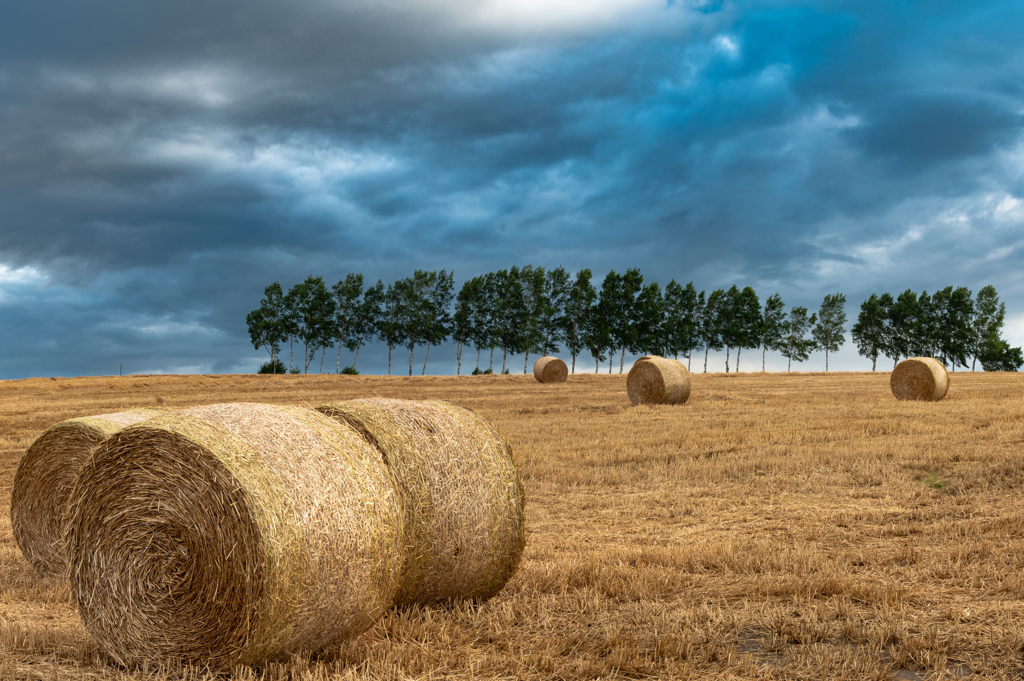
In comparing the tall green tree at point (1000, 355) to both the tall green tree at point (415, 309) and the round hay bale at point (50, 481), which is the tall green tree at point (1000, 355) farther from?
the round hay bale at point (50, 481)

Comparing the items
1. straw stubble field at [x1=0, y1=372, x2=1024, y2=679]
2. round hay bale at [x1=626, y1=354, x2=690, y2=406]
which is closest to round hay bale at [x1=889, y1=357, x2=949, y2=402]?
round hay bale at [x1=626, y1=354, x2=690, y2=406]

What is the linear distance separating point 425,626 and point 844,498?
7432 millimetres

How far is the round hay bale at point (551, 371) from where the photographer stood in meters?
43.9

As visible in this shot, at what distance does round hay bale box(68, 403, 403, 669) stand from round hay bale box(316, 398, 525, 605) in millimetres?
429

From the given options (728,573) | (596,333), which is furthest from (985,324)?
(728,573)

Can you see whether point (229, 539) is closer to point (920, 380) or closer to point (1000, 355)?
point (920, 380)

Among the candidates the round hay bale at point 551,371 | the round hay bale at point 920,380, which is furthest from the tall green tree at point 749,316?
the round hay bale at point 920,380

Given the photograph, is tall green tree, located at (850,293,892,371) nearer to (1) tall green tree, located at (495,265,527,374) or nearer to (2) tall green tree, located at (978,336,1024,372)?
(2) tall green tree, located at (978,336,1024,372)

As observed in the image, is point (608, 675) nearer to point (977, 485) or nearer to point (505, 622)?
point (505, 622)

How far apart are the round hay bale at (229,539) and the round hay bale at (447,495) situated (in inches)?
16.9

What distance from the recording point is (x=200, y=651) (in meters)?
5.15

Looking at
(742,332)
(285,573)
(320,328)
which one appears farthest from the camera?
(742,332)

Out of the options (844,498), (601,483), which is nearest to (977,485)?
(844,498)

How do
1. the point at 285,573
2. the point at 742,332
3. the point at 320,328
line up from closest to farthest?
the point at 285,573 → the point at 320,328 → the point at 742,332
